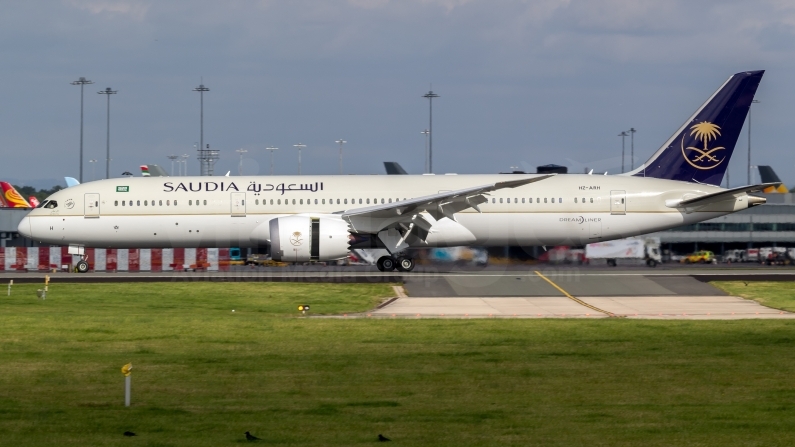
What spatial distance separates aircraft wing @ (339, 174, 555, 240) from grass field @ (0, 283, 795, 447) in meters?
12.4

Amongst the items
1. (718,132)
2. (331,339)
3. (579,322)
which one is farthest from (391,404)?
(718,132)

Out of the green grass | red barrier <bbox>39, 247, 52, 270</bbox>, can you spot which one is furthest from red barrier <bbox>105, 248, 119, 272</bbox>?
the green grass

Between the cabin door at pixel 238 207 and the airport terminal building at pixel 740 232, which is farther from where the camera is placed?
the airport terminal building at pixel 740 232

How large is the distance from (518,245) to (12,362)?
86.8ft

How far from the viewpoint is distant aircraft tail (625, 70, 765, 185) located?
3972 centimetres

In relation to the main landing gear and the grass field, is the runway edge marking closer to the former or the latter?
the grass field

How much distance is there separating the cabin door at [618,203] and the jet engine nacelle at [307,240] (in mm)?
11066

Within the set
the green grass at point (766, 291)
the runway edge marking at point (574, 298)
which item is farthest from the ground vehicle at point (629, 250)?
the green grass at point (766, 291)

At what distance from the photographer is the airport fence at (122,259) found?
4606 cm

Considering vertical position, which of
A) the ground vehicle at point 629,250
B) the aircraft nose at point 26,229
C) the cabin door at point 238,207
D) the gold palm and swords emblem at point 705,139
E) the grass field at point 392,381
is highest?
the gold palm and swords emblem at point 705,139

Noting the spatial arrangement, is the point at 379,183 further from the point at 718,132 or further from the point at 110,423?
the point at 110,423

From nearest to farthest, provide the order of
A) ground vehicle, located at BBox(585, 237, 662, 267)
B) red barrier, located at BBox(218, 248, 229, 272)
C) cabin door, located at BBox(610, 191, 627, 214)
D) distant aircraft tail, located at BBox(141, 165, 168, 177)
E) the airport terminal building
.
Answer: cabin door, located at BBox(610, 191, 627, 214) < ground vehicle, located at BBox(585, 237, 662, 267) < red barrier, located at BBox(218, 248, 229, 272) < the airport terminal building < distant aircraft tail, located at BBox(141, 165, 168, 177)

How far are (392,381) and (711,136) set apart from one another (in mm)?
29346

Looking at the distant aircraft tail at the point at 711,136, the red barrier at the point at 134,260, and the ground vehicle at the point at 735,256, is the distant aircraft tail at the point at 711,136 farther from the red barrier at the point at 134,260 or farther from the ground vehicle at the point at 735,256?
the red barrier at the point at 134,260
